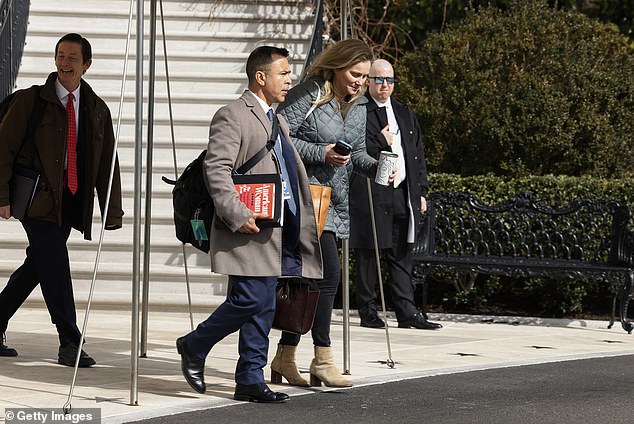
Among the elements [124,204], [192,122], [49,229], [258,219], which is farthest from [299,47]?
[258,219]

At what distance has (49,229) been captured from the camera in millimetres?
8359

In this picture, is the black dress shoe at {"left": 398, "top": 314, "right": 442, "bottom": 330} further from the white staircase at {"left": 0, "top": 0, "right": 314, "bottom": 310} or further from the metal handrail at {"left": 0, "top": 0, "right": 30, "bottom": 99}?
the metal handrail at {"left": 0, "top": 0, "right": 30, "bottom": 99}

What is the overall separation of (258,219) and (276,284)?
1.65 ft

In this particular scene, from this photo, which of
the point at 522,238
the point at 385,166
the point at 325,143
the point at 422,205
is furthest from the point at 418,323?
the point at 325,143

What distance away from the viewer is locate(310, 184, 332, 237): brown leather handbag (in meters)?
7.50

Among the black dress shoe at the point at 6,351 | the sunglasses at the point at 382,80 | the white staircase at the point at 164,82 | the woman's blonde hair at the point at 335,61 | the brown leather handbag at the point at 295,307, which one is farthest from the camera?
the white staircase at the point at 164,82

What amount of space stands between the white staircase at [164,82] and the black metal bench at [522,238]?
196 cm

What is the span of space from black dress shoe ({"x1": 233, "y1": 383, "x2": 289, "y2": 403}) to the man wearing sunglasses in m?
3.52

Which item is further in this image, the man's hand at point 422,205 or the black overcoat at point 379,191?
the man's hand at point 422,205

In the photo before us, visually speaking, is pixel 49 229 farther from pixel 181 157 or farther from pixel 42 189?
pixel 181 157

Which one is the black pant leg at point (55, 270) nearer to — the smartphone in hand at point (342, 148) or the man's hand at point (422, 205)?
the smartphone in hand at point (342, 148)

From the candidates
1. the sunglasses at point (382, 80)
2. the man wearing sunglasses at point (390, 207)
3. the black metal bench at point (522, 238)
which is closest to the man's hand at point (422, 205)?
the man wearing sunglasses at point (390, 207)

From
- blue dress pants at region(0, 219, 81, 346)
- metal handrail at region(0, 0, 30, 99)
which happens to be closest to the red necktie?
blue dress pants at region(0, 219, 81, 346)

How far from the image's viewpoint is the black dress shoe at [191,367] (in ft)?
23.9
